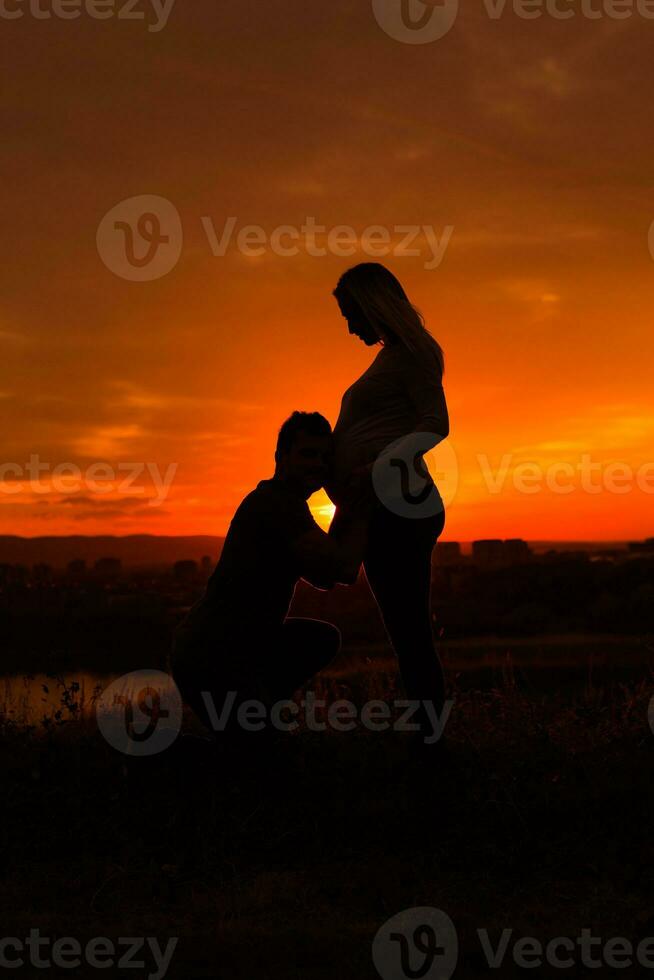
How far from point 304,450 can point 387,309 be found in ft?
2.65

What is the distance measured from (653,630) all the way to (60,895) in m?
4.08

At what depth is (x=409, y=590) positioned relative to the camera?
15.4 feet

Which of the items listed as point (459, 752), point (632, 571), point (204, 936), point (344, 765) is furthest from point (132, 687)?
point (632, 571)

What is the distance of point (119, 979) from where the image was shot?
334 centimetres
